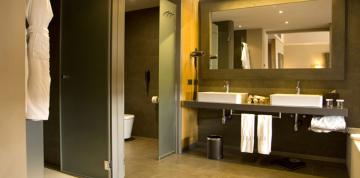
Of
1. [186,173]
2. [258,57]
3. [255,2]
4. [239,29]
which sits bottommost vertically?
[186,173]

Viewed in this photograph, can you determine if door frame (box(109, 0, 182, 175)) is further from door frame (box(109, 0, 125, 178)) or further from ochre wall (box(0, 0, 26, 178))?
ochre wall (box(0, 0, 26, 178))

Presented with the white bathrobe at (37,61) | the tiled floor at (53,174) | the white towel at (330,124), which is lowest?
the tiled floor at (53,174)

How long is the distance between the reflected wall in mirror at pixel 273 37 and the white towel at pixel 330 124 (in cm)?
78

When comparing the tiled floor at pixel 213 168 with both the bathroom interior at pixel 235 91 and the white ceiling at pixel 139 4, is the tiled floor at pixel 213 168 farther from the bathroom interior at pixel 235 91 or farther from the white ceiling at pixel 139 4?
the white ceiling at pixel 139 4

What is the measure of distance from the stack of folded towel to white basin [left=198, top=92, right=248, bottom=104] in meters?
0.28

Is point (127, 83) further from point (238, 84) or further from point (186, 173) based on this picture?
point (186, 173)

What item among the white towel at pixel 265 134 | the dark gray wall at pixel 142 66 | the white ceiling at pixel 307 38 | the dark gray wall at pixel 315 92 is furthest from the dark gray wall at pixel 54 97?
the white ceiling at pixel 307 38

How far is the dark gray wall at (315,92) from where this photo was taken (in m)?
3.49

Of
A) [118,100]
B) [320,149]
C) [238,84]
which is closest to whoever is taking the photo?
[118,100]

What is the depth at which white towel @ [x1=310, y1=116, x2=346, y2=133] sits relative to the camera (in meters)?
3.15

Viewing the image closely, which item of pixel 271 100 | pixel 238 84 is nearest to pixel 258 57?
pixel 238 84

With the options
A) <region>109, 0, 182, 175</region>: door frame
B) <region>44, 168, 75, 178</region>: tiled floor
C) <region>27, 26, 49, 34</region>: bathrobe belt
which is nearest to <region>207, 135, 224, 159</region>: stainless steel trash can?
<region>109, 0, 182, 175</region>: door frame

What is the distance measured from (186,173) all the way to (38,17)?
2.28 m

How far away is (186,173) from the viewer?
3283 millimetres
